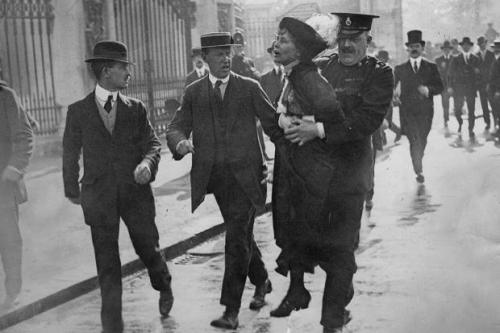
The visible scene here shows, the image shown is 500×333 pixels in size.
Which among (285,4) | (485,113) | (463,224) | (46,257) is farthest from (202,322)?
(285,4)

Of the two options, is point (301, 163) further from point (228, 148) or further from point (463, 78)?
point (463, 78)

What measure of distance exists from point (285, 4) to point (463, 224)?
48.4 metres

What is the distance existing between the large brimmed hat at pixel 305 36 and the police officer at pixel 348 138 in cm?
31

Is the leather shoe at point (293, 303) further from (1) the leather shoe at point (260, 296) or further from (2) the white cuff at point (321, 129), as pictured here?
(2) the white cuff at point (321, 129)

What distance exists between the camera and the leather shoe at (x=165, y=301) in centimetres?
572

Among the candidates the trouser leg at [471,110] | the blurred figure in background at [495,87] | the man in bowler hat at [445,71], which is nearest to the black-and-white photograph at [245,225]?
the blurred figure in background at [495,87]

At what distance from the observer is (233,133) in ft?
18.1

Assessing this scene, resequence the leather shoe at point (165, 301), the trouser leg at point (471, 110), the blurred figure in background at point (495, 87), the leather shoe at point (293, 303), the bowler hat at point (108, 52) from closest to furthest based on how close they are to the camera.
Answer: the leather shoe at point (293, 303) → the bowler hat at point (108, 52) → the leather shoe at point (165, 301) → the blurred figure in background at point (495, 87) → the trouser leg at point (471, 110)

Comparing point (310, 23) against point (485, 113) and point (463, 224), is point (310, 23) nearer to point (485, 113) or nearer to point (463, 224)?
point (463, 224)

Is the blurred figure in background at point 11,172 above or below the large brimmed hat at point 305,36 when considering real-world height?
below

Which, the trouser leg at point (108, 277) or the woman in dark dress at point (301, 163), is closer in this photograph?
the woman in dark dress at point (301, 163)

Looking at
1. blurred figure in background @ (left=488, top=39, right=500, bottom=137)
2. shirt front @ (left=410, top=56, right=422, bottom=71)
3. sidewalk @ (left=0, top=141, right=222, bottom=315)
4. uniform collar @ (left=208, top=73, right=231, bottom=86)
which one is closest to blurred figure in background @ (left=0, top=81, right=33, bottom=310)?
sidewalk @ (left=0, top=141, right=222, bottom=315)

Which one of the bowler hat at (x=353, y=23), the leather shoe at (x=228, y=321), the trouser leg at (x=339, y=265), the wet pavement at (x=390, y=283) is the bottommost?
the wet pavement at (x=390, y=283)

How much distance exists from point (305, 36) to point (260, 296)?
1.96 metres
